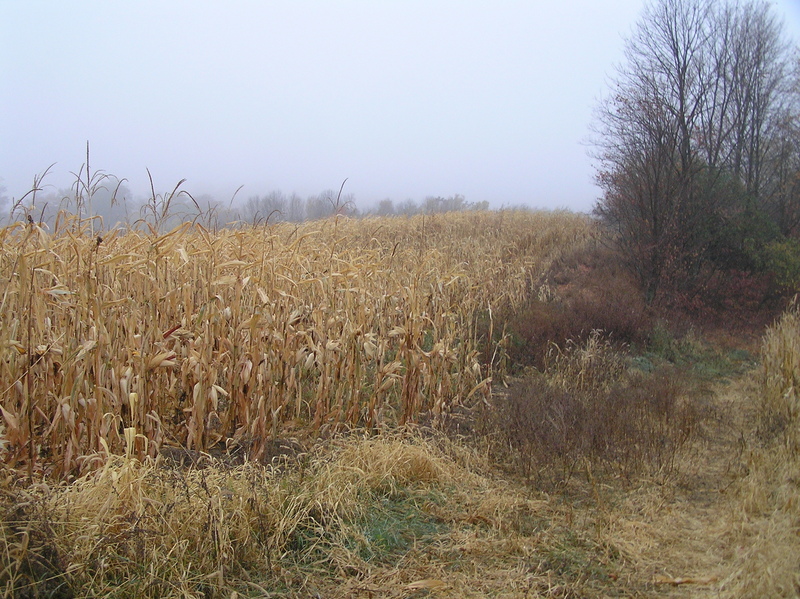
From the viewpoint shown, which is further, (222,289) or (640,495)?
(222,289)

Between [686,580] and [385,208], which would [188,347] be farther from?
[385,208]

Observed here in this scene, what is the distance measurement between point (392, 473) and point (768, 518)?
218 cm

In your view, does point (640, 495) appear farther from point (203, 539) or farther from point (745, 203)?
point (745, 203)

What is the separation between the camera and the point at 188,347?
4008 millimetres

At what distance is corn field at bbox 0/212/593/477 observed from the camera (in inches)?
132

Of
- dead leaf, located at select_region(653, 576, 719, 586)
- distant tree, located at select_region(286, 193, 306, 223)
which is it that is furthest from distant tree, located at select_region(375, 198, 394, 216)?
dead leaf, located at select_region(653, 576, 719, 586)

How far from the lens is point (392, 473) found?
3805 millimetres

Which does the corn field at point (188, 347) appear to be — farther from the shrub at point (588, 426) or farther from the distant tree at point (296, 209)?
the distant tree at point (296, 209)

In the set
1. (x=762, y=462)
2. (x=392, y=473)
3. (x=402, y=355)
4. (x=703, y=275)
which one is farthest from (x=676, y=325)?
(x=392, y=473)

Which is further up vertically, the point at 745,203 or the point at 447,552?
the point at 745,203

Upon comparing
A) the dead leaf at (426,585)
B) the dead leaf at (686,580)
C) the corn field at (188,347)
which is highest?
the corn field at (188,347)

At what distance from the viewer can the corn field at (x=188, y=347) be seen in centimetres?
335

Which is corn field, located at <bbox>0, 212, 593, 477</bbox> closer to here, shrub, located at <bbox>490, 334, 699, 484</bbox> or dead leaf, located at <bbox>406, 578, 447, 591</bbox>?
shrub, located at <bbox>490, 334, 699, 484</bbox>

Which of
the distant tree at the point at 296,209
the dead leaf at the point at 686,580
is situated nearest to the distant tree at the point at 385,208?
the distant tree at the point at 296,209
